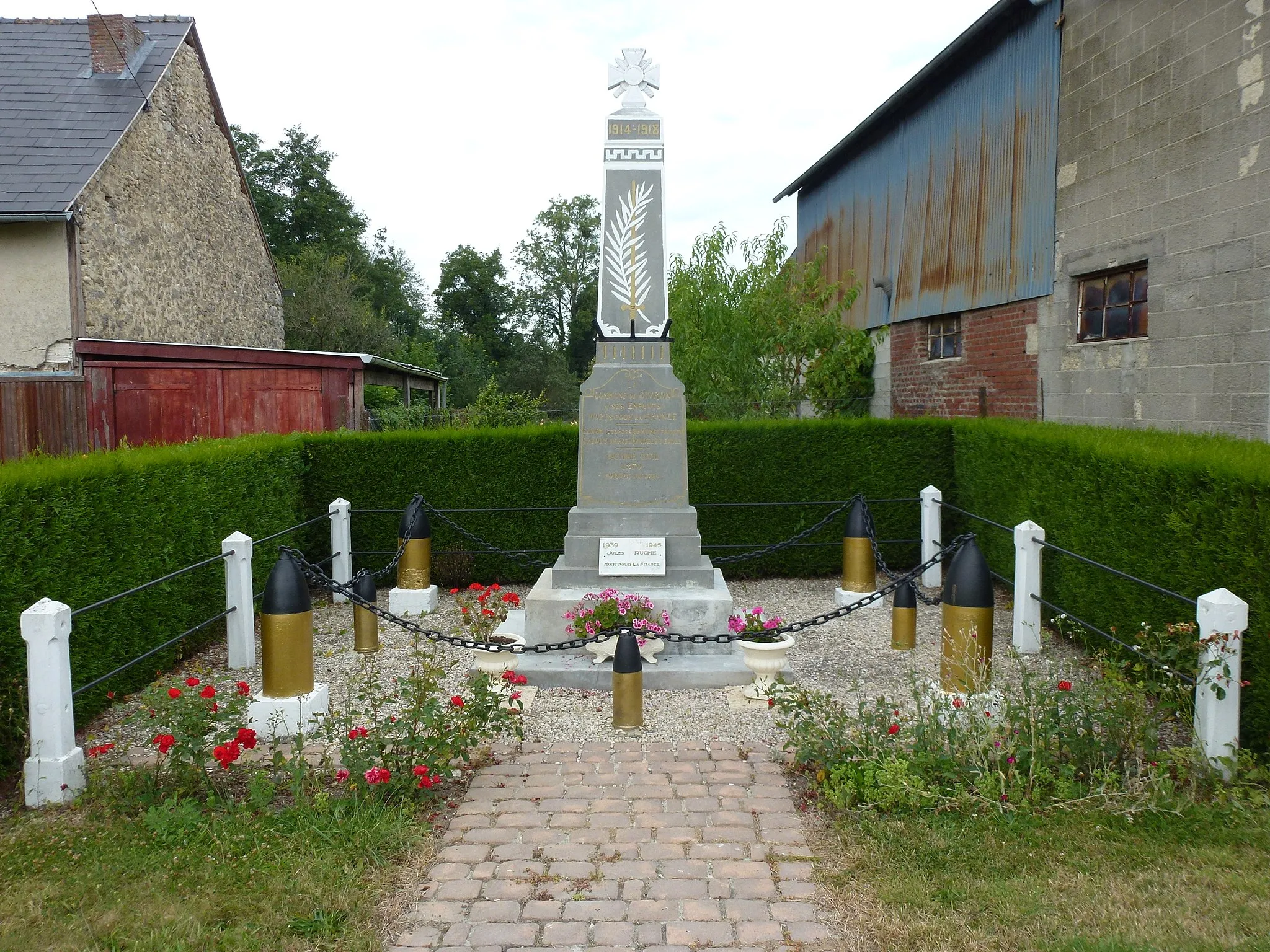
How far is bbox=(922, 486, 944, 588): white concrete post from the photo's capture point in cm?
949

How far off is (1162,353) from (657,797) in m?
7.11

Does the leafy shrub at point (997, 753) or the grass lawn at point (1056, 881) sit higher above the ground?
the leafy shrub at point (997, 753)

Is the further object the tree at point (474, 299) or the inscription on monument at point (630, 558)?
the tree at point (474, 299)

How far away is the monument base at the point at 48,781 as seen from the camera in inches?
166

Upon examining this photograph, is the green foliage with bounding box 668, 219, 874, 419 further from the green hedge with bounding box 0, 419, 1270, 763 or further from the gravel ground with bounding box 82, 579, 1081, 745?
the gravel ground with bounding box 82, 579, 1081, 745

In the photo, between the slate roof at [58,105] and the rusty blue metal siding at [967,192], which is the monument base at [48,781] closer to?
Result: the slate roof at [58,105]

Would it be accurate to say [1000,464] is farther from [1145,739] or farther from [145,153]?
[145,153]

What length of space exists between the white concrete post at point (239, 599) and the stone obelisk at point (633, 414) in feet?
7.31

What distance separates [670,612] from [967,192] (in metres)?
8.49

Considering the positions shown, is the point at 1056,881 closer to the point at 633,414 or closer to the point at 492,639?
the point at 492,639

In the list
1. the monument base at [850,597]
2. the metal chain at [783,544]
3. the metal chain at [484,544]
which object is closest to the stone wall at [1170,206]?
the metal chain at [783,544]

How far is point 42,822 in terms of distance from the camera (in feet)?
13.1

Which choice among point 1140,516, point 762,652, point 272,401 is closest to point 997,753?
point 762,652

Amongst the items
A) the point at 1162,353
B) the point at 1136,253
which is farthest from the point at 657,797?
the point at 1136,253
